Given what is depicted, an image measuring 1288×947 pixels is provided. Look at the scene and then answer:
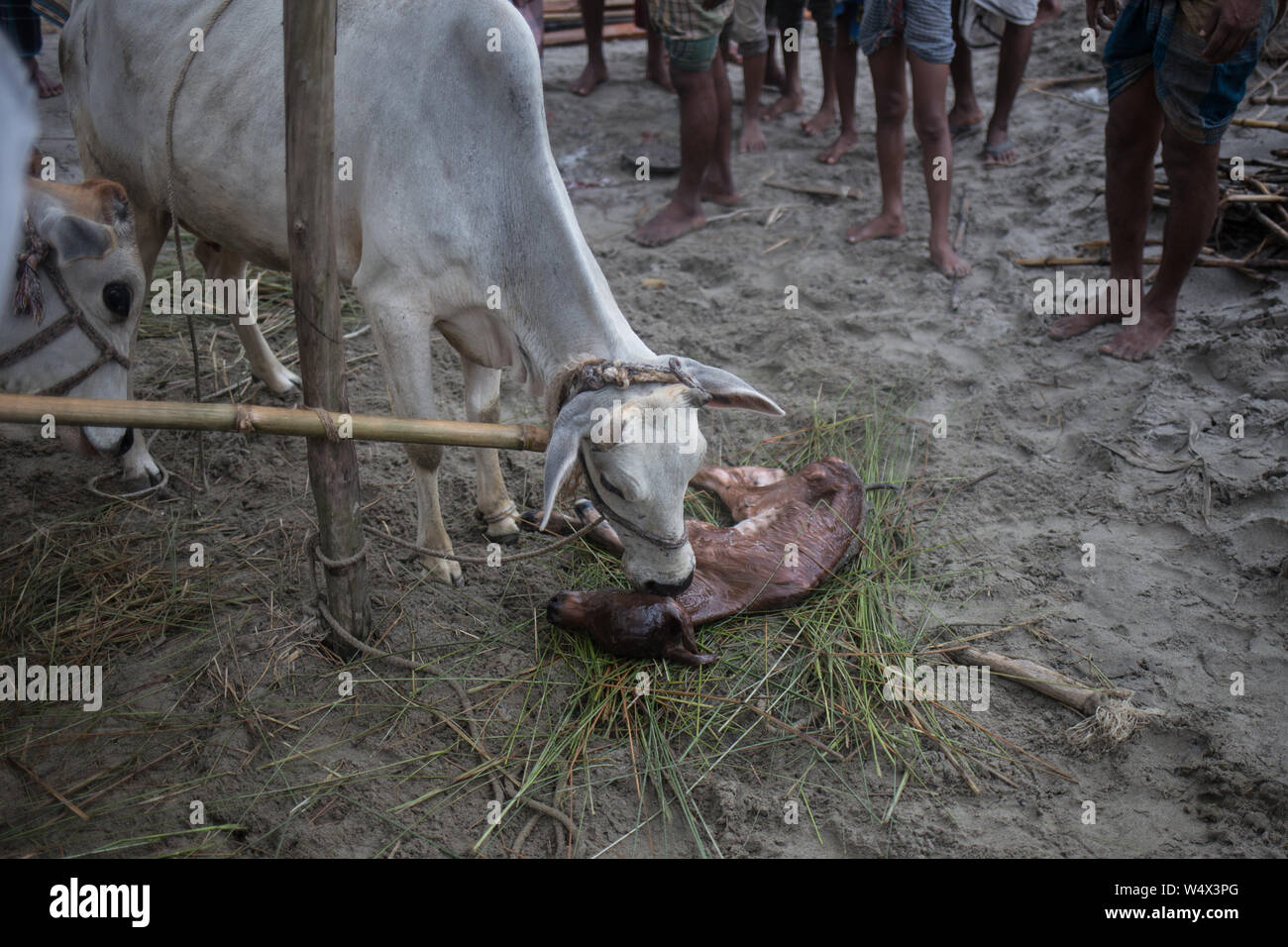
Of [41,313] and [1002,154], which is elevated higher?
[41,313]

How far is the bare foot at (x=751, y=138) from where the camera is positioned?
23.7ft

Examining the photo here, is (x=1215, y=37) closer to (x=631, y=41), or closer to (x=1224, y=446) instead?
(x=1224, y=446)

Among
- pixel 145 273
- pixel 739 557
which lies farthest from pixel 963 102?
pixel 145 273

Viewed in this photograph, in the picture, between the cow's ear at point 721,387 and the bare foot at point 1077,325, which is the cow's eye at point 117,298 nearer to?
the cow's ear at point 721,387

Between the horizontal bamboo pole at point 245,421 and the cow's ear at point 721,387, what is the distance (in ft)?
1.58

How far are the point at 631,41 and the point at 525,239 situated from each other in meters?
7.39

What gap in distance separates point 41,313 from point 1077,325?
4537 mm

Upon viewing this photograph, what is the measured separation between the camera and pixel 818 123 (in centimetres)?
743

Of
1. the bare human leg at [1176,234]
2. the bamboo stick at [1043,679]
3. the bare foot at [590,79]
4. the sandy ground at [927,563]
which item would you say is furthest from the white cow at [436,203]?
the bare foot at [590,79]

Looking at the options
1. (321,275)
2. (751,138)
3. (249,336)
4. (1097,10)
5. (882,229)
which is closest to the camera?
(321,275)

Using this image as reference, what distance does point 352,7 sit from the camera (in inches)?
128

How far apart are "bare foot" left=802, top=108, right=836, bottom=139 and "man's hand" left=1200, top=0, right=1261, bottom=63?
3.74 m

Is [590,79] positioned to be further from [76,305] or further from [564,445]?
[564,445]
